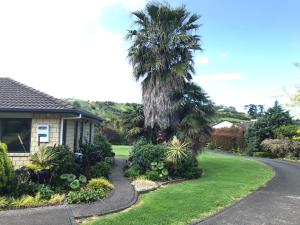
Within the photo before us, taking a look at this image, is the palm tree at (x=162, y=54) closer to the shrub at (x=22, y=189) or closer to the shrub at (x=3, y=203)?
the shrub at (x=22, y=189)

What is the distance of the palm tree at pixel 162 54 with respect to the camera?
56.7 ft

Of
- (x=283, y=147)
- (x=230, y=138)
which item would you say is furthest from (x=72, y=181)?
(x=230, y=138)

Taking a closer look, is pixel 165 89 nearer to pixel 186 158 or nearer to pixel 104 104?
pixel 186 158

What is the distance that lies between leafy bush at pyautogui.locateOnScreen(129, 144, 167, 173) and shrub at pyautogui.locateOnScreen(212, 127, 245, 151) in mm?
23282

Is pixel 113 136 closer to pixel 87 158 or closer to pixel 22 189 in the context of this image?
pixel 87 158

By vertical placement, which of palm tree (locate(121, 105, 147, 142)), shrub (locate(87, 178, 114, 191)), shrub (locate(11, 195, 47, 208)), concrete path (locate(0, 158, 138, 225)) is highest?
palm tree (locate(121, 105, 147, 142))

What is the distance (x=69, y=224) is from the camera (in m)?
7.78

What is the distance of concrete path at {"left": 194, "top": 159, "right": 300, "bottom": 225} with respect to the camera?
808cm

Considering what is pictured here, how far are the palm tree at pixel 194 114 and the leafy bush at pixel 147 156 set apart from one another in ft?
7.23

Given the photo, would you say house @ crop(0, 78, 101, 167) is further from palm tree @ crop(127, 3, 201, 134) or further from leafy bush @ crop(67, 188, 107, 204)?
palm tree @ crop(127, 3, 201, 134)

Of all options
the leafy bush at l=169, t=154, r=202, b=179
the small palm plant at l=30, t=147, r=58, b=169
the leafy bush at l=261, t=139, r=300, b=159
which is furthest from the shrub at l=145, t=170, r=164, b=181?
the leafy bush at l=261, t=139, r=300, b=159

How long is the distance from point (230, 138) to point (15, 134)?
29.3 meters

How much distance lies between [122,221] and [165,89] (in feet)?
33.7

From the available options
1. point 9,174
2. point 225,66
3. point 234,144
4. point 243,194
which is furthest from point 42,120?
point 234,144
